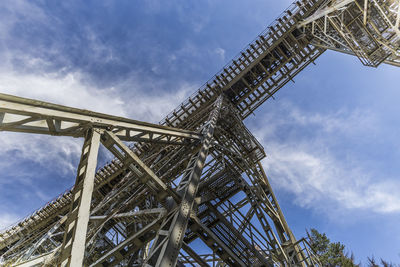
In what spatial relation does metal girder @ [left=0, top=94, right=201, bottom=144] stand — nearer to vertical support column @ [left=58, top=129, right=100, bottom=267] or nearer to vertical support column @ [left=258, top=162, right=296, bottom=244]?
vertical support column @ [left=58, top=129, right=100, bottom=267]

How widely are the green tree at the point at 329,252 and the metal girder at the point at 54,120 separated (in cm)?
1711

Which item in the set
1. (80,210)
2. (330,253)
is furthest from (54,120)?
(330,253)

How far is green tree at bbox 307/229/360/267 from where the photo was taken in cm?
1867

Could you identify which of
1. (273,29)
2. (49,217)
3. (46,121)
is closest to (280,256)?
(46,121)

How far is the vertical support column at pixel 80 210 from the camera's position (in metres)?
3.88

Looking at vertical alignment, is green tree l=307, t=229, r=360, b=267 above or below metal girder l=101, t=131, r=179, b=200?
below

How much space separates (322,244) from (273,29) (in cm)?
1863

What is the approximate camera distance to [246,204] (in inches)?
578

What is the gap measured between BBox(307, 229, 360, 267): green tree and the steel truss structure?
880cm

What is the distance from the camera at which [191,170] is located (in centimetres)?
837

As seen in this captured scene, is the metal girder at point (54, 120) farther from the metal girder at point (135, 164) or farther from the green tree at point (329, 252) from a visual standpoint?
the green tree at point (329, 252)

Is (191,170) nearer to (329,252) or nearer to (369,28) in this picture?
(369,28)

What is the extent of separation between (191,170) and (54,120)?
14.8ft

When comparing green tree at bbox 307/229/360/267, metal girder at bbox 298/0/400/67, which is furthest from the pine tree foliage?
metal girder at bbox 298/0/400/67
